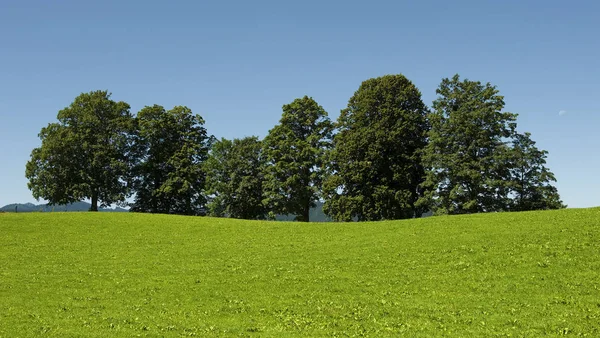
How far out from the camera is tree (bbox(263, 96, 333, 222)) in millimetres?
65562

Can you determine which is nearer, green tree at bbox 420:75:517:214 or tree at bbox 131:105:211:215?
green tree at bbox 420:75:517:214

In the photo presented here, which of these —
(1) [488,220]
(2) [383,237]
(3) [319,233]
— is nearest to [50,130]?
(3) [319,233]

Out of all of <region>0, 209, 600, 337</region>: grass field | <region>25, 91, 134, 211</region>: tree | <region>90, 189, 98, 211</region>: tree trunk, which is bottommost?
<region>0, 209, 600, 337</region>: grass field

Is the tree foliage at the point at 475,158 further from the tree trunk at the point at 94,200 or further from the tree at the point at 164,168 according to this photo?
the tree trunk at the point at 94,200

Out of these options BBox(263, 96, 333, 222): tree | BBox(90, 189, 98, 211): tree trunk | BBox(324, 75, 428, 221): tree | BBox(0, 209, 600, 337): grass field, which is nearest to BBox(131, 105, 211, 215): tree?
BBox(90, 189, 98, 211): tree trunk

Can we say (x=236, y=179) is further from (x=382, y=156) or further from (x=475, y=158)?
(x=475, y=158)

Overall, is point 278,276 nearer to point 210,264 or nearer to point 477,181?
point 210,264

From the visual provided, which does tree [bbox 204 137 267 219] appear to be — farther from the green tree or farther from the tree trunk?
the green tree

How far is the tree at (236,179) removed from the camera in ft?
230

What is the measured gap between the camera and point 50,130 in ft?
235

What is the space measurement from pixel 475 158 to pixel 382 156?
11.1 m

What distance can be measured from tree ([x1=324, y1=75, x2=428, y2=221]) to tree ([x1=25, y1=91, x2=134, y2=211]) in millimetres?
33995

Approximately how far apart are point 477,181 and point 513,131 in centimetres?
889

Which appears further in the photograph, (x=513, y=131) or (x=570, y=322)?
(x=513, y=131)
